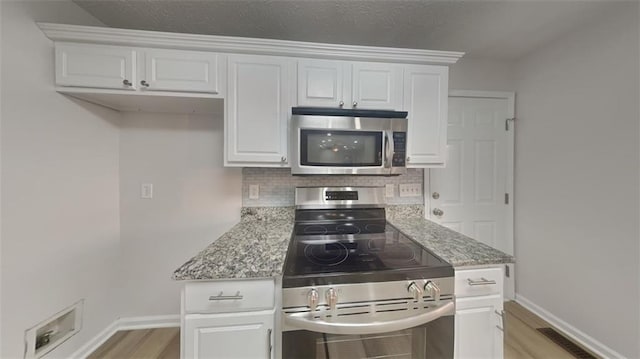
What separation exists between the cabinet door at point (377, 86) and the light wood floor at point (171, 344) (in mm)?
1825

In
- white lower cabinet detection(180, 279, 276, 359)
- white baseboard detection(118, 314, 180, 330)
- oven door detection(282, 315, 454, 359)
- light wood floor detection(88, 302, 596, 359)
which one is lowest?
light wood floor detection(88, 302, 596, 359)

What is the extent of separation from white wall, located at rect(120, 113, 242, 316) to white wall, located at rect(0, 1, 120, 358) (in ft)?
0.54

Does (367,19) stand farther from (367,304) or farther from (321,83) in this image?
(367,304)

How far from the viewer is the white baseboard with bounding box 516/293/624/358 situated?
63.4 inches

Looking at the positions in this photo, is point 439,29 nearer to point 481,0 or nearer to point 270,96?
point 481,0

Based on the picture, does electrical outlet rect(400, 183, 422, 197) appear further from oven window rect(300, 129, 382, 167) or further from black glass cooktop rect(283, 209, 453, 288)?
A: oven window rect(300, 129, 382, 167)

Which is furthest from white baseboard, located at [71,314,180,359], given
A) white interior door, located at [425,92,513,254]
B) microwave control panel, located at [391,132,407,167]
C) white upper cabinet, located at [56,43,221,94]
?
white interior door, located at [425,92,513,254]

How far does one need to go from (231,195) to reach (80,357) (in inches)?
57.8

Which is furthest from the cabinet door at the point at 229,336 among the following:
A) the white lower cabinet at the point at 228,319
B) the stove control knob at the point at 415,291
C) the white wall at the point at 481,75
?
the white wall at the point at 481,75

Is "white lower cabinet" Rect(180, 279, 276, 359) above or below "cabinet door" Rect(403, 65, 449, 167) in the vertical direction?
below

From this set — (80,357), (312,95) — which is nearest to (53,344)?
(80,357)

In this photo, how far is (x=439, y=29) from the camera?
5.74 ft

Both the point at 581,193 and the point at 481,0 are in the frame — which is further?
the point at 581,193

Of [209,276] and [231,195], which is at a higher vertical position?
[231,195]
